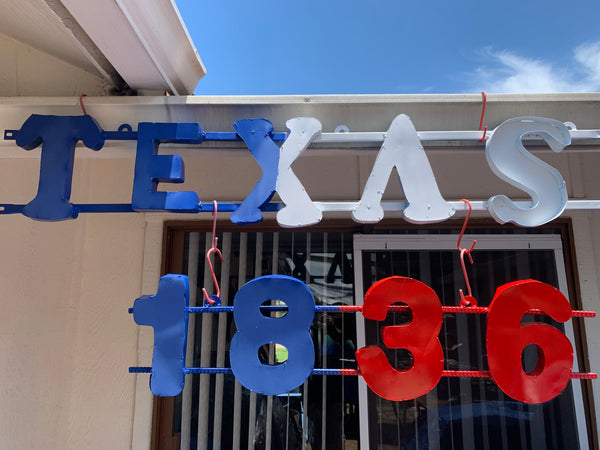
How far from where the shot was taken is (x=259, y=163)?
1.68m

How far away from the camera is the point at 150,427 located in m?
2.34

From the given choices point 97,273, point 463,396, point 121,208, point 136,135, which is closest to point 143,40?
point 136,135

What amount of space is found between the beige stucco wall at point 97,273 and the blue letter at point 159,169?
9.2 inches

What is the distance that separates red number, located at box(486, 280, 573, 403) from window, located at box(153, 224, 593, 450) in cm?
102

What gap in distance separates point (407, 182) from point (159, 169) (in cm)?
99

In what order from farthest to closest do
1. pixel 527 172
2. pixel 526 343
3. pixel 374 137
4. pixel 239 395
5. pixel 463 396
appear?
pixel 239 395, pixel 463 396, pixel 374 137, pixel 527 172, pixel 526 343

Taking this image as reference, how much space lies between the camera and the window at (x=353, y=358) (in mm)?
2408

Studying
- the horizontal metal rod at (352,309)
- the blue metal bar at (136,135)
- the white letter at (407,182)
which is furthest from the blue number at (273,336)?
the blue metal bar at (136,135)

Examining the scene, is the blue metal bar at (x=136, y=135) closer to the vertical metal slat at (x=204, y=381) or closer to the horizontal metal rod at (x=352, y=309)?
the horizontal metal rod at (x=352, y=309)

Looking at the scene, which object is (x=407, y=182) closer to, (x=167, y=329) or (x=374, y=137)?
(x=374, y=137)

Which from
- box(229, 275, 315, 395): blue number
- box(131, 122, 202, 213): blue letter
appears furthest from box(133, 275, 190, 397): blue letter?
box(131, 122, 202, 213): blue letter

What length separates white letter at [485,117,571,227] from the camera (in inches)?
61.0

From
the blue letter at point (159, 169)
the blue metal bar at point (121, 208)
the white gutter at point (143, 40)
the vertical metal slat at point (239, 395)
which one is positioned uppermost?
the white gutter at point (143, 40)

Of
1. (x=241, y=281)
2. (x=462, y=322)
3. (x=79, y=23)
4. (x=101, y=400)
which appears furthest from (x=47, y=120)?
(x=462, y=322)
